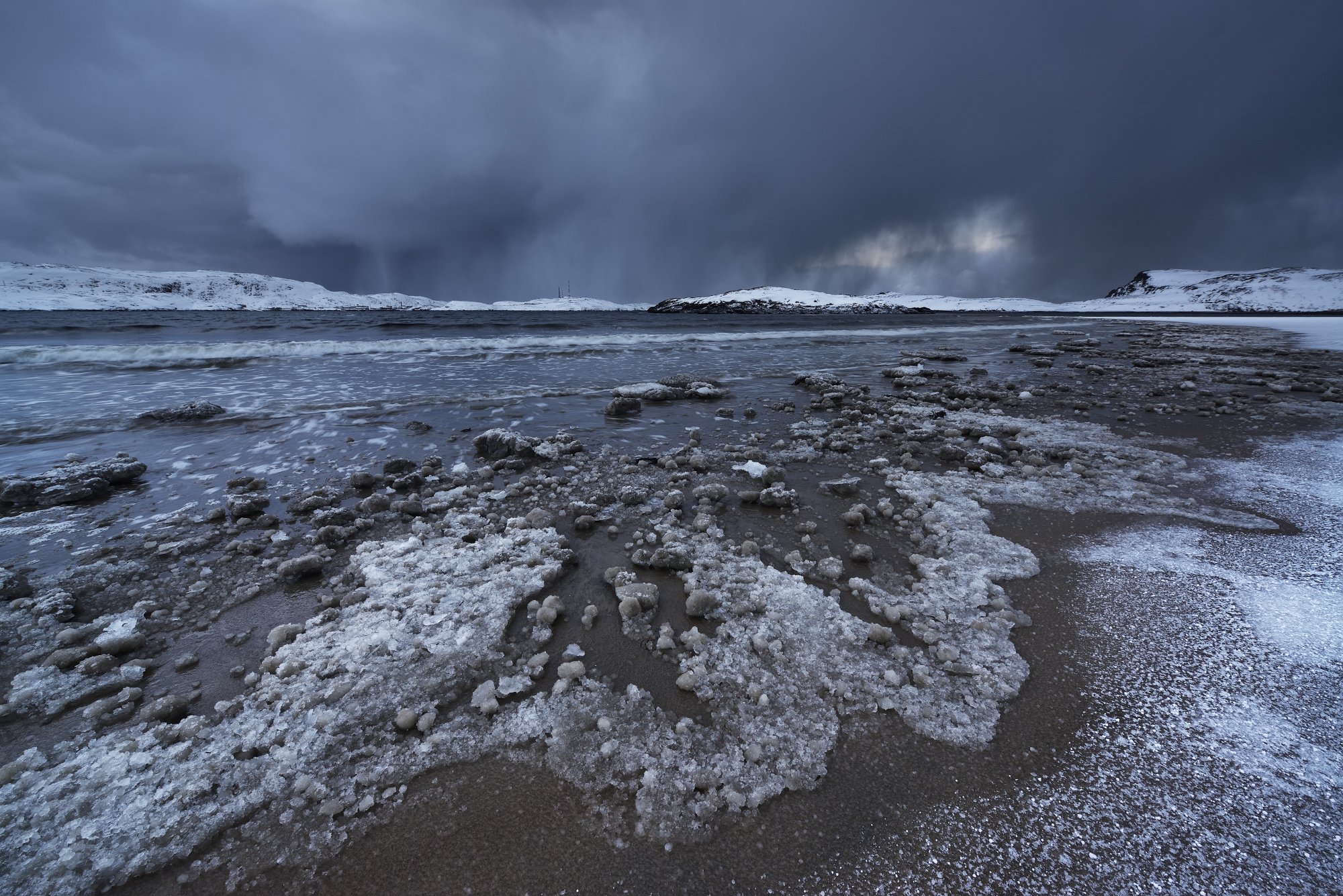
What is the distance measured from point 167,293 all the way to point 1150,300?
251 m

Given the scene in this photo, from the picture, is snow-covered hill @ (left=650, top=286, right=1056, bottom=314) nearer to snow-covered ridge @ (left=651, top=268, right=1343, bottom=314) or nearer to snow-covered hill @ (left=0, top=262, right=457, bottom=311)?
snow-covered ridge @ (left=651, top=268, right=1343, bottom=314)

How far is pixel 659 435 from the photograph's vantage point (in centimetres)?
802

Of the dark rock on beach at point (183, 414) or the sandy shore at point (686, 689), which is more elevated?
the dark rock on beach at point (183, 414)

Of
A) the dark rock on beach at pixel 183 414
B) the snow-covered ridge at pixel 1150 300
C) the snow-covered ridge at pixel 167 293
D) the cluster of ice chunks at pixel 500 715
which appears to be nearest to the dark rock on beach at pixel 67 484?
the dark rock on beach at pixel 183 414

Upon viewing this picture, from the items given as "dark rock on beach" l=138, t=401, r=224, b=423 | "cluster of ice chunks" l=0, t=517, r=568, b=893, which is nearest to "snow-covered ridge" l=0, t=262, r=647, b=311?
"dark rock on beach" l=138, t=401, r=224, b=423

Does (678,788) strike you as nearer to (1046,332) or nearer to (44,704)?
(44,704)

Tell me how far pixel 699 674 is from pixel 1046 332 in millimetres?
40954

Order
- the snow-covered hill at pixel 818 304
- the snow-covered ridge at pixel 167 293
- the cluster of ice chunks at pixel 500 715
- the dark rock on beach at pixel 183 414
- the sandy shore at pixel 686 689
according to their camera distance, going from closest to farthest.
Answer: the sandy shore at pixel 686 689, the cluster of ice chunks at pixel 500 715, the dark rock on beach at pixel 183 414, the snow-covered ridge at pixel 167 293, the snow-covered hill at pixel 818 304

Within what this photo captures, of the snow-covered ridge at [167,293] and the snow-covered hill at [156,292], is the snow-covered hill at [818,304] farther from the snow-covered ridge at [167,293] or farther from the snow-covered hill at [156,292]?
the snow-covered hill at [156,292]

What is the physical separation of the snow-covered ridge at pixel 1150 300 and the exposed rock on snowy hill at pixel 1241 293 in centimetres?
14

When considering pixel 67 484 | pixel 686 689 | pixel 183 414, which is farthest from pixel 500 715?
pixel 183 414

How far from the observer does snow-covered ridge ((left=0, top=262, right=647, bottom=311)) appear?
98.8 metres

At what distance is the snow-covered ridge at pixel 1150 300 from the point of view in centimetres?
9194

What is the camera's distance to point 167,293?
127 metres
